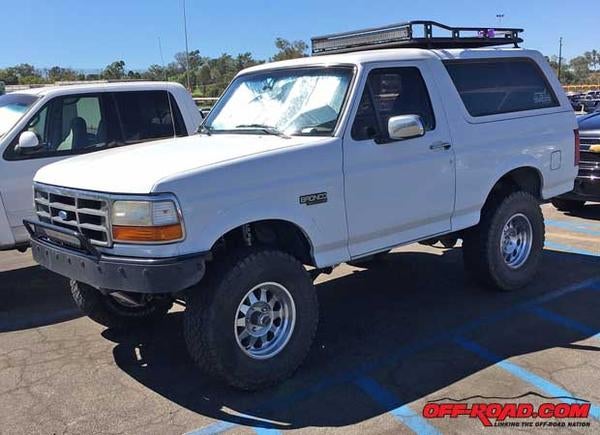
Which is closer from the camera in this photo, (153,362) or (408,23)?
(153,362)

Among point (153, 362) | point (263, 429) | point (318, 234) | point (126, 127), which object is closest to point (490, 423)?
point (263, 429)

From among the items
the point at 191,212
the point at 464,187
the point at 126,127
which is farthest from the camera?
the point at 126,127

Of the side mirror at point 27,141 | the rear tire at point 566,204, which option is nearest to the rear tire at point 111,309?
the side mirror at point 27,141

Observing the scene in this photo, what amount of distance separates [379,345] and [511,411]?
119 centimetres

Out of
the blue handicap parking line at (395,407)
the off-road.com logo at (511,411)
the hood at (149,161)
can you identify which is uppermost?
the hood at (149,161)

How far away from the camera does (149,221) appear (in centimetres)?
338

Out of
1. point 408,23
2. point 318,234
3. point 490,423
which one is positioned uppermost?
point 408,23

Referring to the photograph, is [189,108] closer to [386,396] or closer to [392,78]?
[392,78]

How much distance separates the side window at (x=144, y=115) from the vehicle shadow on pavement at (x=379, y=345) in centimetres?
237

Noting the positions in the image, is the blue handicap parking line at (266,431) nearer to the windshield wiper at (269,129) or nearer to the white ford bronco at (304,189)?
the white ford bronco at (304,189)

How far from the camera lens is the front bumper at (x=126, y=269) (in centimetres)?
337

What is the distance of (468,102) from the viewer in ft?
16.7

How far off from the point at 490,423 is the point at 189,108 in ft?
16.6

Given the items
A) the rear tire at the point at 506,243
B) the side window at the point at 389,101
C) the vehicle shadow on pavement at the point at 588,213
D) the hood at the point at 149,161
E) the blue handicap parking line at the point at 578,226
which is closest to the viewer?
the hood at the point at 149,161
